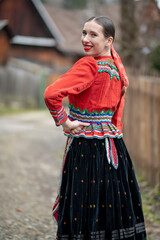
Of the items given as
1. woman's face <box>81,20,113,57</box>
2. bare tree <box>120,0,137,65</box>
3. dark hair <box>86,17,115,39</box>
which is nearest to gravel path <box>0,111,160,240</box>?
woman's face <box>81,20,113,57</box>

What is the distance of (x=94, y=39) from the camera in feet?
8.70

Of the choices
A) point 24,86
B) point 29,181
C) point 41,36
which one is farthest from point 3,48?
point 29,181

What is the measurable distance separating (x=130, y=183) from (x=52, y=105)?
0.87m

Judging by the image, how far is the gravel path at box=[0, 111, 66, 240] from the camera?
3904mm

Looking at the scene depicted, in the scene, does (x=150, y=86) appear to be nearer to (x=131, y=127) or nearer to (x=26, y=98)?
(x=131, y=127)

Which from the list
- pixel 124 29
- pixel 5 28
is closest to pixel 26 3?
pixel 5 28

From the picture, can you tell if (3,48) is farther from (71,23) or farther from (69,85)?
(69,85)

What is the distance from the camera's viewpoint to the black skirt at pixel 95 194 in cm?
270

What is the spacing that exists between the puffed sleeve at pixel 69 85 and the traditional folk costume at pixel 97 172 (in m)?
0.02

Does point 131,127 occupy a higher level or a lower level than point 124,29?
lower

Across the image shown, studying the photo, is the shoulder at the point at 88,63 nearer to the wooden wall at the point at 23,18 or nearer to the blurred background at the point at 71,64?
the blurred background at the point at 71,64

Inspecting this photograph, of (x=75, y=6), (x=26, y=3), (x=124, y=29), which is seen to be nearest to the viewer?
(x=124, y=29)

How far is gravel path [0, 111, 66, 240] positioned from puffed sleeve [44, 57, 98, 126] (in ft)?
5.04

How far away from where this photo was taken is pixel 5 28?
18.5 meters
